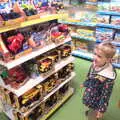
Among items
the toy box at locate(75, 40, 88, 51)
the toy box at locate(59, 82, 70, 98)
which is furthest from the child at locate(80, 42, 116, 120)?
the toy box at locate(75, 40, 88, 51)

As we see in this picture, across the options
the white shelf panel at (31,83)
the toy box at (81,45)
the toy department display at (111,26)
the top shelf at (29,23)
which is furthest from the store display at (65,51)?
the toy box at (81,45)

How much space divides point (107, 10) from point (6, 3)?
216cm

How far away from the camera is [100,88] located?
5.56 feet

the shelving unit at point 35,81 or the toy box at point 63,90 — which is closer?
the shelving unit at point 35,81

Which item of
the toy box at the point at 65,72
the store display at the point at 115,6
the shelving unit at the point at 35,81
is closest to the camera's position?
the shelving unit at the point at 35,81

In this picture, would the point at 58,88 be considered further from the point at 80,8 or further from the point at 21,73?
the point at 80,8

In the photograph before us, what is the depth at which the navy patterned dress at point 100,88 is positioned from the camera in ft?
5.34

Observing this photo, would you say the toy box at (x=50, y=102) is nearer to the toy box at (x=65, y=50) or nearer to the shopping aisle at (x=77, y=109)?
the shopping aisle at (x=77, y=109)

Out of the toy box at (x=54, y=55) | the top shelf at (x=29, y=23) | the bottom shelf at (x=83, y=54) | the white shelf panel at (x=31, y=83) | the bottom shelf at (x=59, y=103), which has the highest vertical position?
the top shelf at (x=29, y=23)

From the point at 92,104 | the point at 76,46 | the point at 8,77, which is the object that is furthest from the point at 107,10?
the point at 8,77

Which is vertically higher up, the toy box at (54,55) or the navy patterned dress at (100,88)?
the toy box at (54,55)

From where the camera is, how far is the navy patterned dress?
1628mm

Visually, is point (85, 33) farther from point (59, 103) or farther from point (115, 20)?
point (59, 103)

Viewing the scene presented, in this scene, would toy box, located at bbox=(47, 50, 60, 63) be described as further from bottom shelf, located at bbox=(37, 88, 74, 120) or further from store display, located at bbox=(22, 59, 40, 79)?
bottom shelf, located at bbox=(37, 88, 74, 120)
